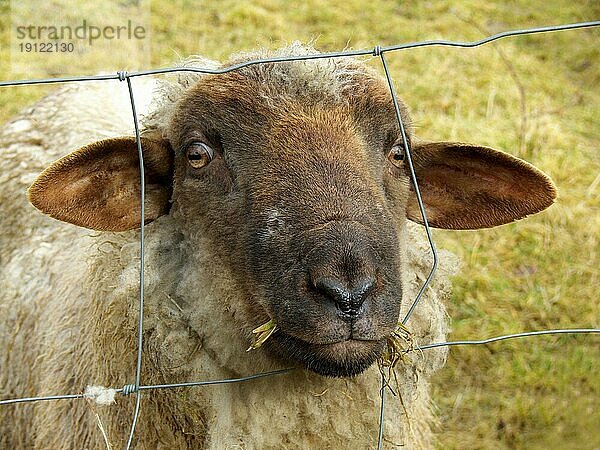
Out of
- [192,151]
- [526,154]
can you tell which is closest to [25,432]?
[192,151]

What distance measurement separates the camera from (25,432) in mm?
3562

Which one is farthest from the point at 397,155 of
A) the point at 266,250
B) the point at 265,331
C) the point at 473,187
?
the point at 265,331

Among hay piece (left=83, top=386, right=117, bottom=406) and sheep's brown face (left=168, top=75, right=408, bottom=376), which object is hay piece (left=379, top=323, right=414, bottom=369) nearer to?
sheep's brown face (left=168, top=75, right=408, bottom=376)

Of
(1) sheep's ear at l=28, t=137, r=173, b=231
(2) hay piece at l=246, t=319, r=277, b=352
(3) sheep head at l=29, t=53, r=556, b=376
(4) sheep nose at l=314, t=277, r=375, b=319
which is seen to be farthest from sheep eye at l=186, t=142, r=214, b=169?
(4) sheep nose at l=314, t=277, r=375, b=319

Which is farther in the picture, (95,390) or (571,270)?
(571,270)

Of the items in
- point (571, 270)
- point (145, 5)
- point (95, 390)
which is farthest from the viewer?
point (145, 5)

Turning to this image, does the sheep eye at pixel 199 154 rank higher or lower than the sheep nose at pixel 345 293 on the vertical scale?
higher

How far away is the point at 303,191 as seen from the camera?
7.14ft

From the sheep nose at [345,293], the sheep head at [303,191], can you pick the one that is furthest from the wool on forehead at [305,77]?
the sheep nose at [345,293]

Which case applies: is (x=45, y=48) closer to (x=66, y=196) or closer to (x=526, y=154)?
(x=526, y=154)

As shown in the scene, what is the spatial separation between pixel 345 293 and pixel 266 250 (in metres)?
0.31

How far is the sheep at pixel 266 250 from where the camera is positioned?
6.86ft

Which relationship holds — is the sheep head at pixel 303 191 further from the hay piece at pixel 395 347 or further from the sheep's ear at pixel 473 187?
the hay piece at pixel 395 347

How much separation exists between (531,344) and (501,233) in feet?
3.17
